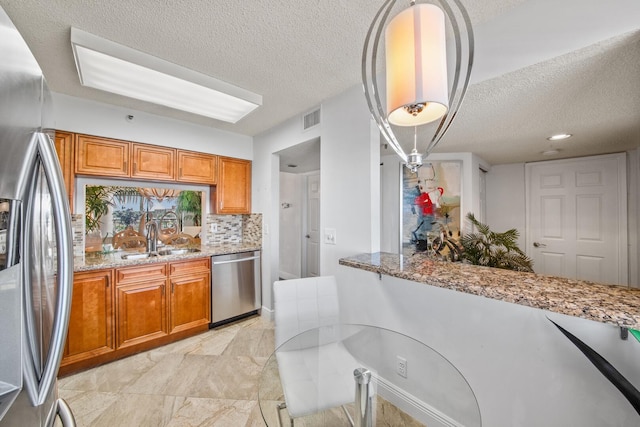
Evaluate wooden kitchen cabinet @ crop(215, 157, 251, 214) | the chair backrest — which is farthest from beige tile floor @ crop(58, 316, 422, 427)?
wooden kitchen cabinet @ crop(215, 157, 251, 214)

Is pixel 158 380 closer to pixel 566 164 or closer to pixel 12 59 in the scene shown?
pixel 12 59

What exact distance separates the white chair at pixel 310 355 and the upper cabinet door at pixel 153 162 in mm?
2101

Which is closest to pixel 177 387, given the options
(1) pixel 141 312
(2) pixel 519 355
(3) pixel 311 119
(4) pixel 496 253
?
(1) pixel 141 312

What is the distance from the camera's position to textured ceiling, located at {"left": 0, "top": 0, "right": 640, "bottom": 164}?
4.10 feet

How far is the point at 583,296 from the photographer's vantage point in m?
1.05

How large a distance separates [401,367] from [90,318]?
8.52 feet

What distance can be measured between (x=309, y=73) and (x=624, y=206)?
4160 millimetres

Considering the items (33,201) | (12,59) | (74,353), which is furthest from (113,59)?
(74,353)

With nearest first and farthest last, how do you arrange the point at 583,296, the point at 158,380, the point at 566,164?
the point at 583,296, the point at 158,380, the point at 566,164

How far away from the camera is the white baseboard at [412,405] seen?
4.89 ft

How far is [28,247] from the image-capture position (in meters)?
0.60

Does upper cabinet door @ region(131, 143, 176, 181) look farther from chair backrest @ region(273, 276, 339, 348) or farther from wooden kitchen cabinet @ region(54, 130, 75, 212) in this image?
chair backrest @ region(273, 276, 339, 348)

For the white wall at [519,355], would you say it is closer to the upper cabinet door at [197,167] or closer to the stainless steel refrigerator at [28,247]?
the stainless steel refrigerator at [28,247]

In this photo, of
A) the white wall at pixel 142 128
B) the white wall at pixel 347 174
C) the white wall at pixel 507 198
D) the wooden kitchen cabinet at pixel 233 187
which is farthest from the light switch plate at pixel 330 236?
the white wall at pixel 507 198
